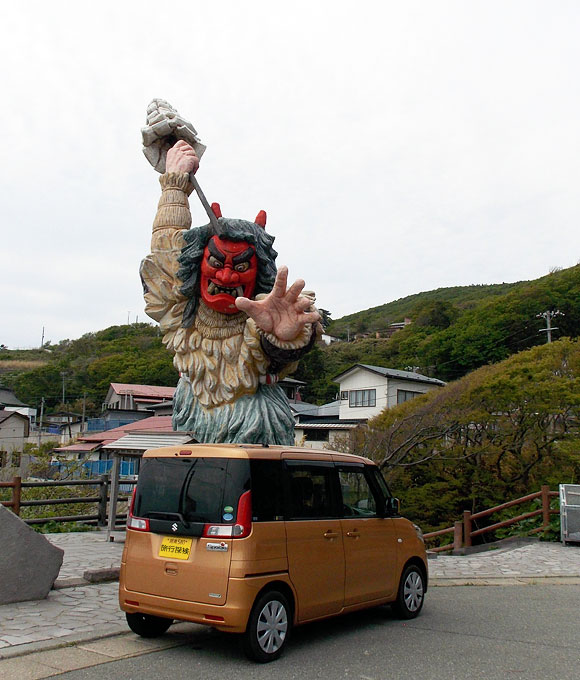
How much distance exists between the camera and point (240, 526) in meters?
4.65

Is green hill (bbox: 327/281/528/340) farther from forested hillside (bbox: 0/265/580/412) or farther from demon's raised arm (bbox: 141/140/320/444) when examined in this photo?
demon's raised arm (bbox: 141/140/320/444)

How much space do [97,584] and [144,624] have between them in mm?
2144

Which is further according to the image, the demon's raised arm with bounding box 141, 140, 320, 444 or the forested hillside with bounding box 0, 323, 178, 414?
the forested hillside with bounding box 0, 323, 178, 414

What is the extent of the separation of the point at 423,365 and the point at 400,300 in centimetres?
5803

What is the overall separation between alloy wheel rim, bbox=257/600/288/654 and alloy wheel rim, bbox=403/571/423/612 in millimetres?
1790

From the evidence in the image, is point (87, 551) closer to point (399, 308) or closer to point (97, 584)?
point (97, 584)

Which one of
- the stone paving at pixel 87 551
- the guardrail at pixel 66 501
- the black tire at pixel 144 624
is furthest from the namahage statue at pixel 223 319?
the guardrail at pixel 66 501

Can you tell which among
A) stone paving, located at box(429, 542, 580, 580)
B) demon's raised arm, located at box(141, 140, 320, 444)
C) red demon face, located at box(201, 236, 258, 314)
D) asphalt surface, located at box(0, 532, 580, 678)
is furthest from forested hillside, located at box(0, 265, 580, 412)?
red demon face, located at box(201, 236, 258, 314)

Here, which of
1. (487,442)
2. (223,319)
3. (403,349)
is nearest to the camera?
(223,319)

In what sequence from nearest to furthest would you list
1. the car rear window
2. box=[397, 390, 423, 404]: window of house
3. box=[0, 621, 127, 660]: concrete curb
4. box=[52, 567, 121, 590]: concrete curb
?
box=[0, 621, 127, 660]: concrete curb, the car rear window, box=[52, 567, 121, 590]: concrete curb, box=[397, 390, 423, 404]: window of house

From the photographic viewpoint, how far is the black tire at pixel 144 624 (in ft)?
17.2

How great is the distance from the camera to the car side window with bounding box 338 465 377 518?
18.9 ft

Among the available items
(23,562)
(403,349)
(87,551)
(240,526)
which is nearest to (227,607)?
(240,526)

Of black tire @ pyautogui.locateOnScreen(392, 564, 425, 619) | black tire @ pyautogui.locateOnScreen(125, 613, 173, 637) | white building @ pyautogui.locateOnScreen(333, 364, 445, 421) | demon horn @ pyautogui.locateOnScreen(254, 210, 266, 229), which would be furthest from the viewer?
white building @ pyautogui.locateOnScreen(333, 364, 445, 421)
